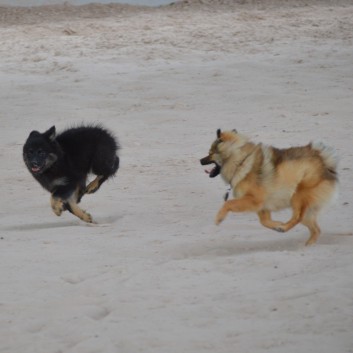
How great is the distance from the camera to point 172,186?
35.7 ft

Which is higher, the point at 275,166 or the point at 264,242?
the point at 275,166

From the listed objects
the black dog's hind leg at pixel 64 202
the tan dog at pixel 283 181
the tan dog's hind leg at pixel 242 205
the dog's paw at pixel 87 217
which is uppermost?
the tan dog at pixel 283 181

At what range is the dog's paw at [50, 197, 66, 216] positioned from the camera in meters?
9.77

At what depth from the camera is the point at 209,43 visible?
17656 millimetres

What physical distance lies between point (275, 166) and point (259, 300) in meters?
2.00

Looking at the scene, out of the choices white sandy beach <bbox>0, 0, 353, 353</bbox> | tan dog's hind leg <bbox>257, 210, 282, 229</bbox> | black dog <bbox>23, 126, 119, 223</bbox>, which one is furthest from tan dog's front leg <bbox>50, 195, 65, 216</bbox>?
tan dog's hind leg <bbox>257, 210, 282, 229</bbox>

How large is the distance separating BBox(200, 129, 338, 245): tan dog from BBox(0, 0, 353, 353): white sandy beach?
274mm

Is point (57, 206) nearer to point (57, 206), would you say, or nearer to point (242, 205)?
point (57, 206)

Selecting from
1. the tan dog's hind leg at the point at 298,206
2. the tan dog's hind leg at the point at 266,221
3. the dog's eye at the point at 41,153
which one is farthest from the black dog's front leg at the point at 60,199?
the tan dog's hind leg at the point at 298,206

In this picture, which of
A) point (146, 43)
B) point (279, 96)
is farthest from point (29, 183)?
point (146, 43)

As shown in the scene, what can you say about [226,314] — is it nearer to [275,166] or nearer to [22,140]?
[275,166]

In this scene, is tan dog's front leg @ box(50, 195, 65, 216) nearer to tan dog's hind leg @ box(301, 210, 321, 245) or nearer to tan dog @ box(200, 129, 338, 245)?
tan dog @ box(200, 129, 338, 245)

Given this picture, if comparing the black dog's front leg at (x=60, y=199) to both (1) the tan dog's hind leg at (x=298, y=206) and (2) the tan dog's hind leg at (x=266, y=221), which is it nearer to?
(2) the tan dog's hind leg at (x=266, y=221)

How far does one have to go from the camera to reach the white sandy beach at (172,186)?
19.5 feet
